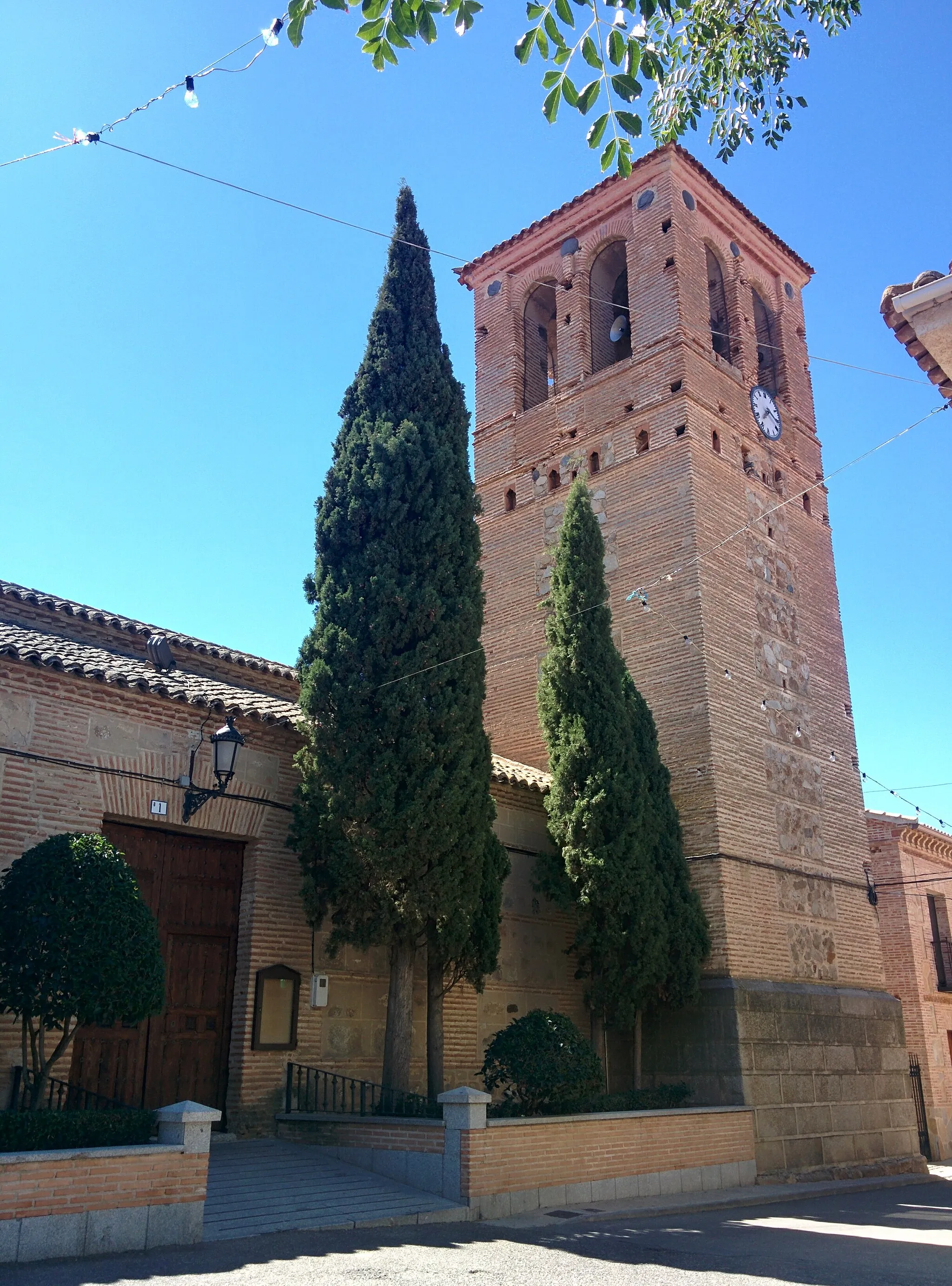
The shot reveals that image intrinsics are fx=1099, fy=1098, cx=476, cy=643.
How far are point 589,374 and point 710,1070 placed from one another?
1047cm

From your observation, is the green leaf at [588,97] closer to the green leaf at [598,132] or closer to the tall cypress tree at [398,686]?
the green leaf at [598,132]

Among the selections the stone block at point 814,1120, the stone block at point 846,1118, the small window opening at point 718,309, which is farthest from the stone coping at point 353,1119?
the small window opening at point 718,309

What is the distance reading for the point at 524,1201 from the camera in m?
8.92

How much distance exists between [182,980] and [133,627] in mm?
3904

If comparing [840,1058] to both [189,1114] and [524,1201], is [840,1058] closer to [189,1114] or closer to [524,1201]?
[524,1201]

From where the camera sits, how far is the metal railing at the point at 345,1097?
32.0ft

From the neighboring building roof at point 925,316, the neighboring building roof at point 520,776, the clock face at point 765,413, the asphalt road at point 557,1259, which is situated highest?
the clock face at point 765,413

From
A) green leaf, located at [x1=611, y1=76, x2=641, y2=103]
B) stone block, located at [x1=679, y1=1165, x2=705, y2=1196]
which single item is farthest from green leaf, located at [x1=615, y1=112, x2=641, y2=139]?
stone block, located at [x1=679, y1=1165, x2=705, y2=1196]

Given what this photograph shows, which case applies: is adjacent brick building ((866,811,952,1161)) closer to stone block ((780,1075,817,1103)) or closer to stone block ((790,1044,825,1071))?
stone block ((790,1044,825,1071))

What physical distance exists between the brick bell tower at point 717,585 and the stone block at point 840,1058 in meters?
0.04

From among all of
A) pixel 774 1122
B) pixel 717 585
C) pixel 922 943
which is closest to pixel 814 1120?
pixel 774 1122

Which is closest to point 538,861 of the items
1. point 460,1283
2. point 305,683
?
point 305,683

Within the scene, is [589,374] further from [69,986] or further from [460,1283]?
[460,1283]

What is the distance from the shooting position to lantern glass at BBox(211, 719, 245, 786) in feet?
31.9
